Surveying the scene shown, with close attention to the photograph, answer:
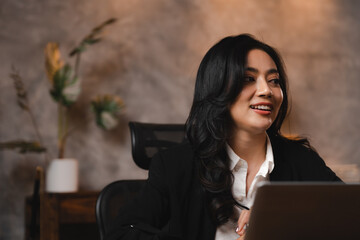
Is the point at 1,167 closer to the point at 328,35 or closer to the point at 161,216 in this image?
the point at 161,216

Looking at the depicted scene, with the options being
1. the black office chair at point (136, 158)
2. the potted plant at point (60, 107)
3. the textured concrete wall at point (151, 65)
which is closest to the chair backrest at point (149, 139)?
the black office chair at point (136, 158)

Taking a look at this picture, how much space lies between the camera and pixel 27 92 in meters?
3.05

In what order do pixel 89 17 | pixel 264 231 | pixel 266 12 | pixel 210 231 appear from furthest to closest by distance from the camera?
pixel 266 12 < pixel 89 17 < pixel 210 231 < pixel 264 231

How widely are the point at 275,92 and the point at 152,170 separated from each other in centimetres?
43

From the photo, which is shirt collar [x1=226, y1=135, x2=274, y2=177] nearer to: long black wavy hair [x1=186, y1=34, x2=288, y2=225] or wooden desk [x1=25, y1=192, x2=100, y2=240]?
long black wavy hair [x1=186, y1=34, x2=288, y2=225]

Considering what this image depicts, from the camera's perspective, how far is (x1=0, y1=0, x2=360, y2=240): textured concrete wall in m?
3.04

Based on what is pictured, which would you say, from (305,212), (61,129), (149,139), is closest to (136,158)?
(149,139)

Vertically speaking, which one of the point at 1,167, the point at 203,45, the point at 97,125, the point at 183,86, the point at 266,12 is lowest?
the point at 1,167

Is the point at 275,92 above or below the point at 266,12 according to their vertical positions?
below

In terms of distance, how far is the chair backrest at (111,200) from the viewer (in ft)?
4.95

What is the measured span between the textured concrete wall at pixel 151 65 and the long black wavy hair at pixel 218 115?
1825mm

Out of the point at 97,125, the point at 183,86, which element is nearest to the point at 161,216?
the point at 97,125

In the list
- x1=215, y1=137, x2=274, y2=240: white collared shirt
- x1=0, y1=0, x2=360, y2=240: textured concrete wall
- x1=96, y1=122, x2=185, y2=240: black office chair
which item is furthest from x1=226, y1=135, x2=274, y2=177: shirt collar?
x1=0, y1=0, x2=360, y2=240: textured concrete wall

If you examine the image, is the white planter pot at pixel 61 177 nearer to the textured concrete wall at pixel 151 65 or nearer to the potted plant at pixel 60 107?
the potted plant at pixel 60 107
